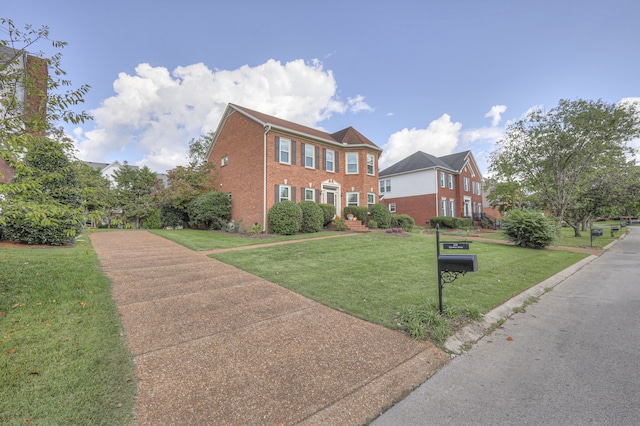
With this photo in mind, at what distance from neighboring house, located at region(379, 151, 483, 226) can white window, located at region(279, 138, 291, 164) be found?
16.0 metres

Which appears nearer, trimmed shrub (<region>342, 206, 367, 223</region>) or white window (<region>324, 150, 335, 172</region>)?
trimmed shrub (<region>342, 206, 367, 223</region>)

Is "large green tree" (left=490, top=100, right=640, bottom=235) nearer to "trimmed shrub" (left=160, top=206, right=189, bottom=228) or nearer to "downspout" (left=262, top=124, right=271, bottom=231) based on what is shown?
"downspout" (left=262, top=124, right=271, bottom=231)

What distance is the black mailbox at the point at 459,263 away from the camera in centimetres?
364

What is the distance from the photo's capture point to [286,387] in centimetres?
242

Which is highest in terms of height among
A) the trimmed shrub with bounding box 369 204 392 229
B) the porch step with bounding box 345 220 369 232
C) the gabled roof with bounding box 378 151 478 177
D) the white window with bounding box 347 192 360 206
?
the gabled roof with bounding box 378 151 478 177

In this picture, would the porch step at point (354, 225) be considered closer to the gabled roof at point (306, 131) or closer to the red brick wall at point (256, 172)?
the red brick wall at point (256, 172)

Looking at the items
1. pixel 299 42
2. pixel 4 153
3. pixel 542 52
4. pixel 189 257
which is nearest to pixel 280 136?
pixel 299 42

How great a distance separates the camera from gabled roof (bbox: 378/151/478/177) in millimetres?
27109

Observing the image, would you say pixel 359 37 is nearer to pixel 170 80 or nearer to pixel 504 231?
pixel 170 80

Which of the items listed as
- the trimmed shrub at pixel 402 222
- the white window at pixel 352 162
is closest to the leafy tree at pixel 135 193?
the white window at pixel 352 162

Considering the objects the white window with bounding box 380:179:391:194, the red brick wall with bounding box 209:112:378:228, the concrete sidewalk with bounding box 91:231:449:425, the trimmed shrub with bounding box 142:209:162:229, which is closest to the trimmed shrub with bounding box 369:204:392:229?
the red brick wall with bounding box 209:112:378:228

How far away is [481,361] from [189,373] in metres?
3.16

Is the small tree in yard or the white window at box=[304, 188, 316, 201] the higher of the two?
the white window at box=[304, 188, 316, 201]

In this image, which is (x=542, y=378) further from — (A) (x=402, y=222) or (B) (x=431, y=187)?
Result: (B) (x=431, y=187)
